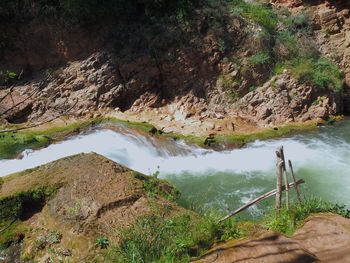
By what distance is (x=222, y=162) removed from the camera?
7566 mm

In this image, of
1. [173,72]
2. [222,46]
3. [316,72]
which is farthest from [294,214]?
[316,72]

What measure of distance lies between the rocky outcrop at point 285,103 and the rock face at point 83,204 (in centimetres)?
636

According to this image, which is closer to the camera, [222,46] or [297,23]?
[222,46]

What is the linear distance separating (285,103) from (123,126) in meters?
6.03

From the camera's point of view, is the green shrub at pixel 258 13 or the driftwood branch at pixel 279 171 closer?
the driftwood branch at pixel 279 171

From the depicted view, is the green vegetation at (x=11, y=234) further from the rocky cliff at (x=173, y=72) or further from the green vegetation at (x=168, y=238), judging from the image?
the rocky cliff at (x=173, y=72)

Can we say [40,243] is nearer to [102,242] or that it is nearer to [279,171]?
[102,242]

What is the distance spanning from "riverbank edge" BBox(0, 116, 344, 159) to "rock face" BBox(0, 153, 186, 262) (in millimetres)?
4042

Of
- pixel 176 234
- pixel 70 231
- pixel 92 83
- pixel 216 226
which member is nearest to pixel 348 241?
pixel 216 226

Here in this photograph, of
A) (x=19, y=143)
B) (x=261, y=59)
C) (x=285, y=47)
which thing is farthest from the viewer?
(x=285, y=47)

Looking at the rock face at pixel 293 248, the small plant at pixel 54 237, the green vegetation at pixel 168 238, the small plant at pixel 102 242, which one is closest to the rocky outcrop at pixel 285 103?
the rock face at pixel 293 248

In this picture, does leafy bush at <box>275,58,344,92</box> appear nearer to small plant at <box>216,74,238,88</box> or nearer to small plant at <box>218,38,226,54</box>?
small plant at <box>216,74,238,88</box>

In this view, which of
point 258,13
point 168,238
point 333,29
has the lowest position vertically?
point 168,238

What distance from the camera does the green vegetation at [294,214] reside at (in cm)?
372
